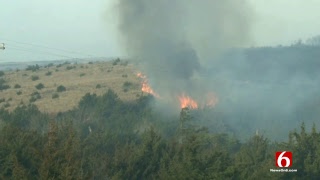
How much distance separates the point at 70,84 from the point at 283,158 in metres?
53.2

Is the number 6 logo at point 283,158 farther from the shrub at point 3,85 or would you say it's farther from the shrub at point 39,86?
the shrub at point 3,85

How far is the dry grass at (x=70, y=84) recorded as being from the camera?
64.4 metres

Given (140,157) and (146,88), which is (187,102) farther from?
(140,157)

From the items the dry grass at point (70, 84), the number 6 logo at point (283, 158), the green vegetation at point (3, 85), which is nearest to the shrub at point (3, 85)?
the green vegetation at point (3, 85)

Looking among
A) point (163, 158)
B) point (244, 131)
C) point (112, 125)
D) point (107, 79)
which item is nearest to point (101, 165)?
point (163, 158)

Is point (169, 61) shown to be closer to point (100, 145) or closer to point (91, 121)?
point (91, 121)

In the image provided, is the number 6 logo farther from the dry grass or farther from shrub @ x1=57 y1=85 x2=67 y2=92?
shrub @ x1=57 y1=85 x2=67 y2=92

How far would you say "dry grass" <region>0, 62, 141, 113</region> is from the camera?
64438mm

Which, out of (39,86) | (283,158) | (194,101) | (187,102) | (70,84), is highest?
(70,84)

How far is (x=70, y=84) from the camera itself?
77188 mm

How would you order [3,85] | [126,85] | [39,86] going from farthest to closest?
[3,85] < [39,86] < [126,85]

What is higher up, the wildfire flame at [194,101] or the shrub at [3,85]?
the shrub at [3,85]

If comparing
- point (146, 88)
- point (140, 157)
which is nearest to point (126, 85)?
point (146, 88)

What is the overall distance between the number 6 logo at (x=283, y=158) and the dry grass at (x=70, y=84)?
117 ft
